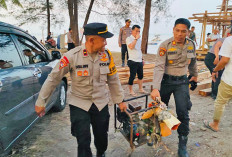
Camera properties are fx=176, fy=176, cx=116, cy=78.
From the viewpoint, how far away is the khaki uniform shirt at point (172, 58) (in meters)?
2.50

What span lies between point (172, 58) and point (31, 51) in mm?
2276

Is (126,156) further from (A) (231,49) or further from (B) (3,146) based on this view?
(A) (231,49)

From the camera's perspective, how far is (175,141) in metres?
2.96

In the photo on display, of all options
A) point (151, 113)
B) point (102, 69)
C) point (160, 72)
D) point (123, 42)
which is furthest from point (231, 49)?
point (123, 42)

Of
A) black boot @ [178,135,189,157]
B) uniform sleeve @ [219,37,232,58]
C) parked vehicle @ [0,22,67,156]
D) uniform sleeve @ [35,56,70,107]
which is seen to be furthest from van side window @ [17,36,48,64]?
uniform sleeve @ [219,37,232,58]

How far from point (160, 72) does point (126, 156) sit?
1319 millimetres

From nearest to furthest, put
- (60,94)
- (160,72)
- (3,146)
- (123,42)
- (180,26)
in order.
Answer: (3,146)
(180,26)
(160,72)
(60,94)
(123,42)

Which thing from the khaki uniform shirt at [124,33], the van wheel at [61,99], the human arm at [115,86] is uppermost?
the khaki uniform shirt at [124,33]

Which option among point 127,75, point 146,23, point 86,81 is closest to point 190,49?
point 86,81

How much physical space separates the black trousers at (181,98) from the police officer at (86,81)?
3.10 feet

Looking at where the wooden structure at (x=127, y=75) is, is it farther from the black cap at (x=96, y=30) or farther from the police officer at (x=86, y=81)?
the black cap at (x=96, y=30)

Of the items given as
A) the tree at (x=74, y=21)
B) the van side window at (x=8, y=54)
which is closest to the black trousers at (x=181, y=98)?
the van side window at (x=8, y=54)

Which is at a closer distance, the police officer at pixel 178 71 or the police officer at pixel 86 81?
the police officer at pixel 86 81

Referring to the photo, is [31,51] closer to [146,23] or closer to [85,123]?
[85,123]
